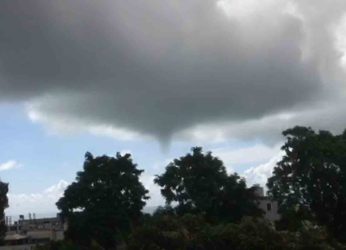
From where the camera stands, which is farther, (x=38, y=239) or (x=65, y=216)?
(x=38, y=239)

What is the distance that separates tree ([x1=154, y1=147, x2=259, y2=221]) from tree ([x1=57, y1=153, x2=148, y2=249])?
295 centimetres

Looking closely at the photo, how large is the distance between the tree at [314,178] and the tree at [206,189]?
2708mm

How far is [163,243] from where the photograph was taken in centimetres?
3956

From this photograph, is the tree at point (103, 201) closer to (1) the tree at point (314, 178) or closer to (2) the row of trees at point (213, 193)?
(2) the row of trees at point (213, 193)

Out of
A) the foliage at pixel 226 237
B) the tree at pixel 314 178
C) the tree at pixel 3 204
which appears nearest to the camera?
the foliage at pixel 226 237

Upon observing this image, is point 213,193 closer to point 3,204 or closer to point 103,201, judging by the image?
point 103,201

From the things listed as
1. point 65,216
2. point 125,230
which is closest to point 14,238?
point 65,216

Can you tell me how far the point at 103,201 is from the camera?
57812 millimetres

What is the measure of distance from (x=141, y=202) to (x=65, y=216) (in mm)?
6340

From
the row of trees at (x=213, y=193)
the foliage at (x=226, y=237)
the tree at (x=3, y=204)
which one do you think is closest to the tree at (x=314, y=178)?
the row of trees at (x=213, y=193)

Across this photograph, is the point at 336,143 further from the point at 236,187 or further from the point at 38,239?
the point at 38,239

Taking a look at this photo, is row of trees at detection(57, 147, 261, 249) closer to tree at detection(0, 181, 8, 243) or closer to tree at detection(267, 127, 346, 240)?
tree at detection(267, 127, 346, 240)

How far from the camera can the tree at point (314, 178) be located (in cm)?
5469

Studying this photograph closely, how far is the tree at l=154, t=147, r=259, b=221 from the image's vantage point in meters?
55.2
